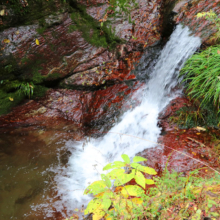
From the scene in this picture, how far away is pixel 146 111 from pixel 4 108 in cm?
379

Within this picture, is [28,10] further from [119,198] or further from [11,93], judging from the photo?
[119,198]

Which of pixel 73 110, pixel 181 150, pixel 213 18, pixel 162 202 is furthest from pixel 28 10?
pixel 162 202

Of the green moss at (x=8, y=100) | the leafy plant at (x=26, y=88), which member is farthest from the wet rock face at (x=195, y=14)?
the green moss at (x=8, y=100)

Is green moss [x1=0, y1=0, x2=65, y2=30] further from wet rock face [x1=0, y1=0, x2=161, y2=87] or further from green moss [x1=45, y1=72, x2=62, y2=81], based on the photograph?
green moss [x1=45, y1=72, x2=62, y2=81]

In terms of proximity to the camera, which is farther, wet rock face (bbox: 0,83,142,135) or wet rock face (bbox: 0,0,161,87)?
wet rock face (bbox: 0,83,142,135)

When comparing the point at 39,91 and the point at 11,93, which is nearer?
the point at 11,93

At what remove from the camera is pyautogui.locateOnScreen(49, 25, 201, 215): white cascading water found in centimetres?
314

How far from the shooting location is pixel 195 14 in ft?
14.3

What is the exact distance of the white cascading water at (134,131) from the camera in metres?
3.14

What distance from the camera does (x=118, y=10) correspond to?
4.74m

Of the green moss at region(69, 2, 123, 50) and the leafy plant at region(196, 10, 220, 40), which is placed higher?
the leafy plant at region(196, 10, 220, 40)

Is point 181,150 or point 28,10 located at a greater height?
point 28,10

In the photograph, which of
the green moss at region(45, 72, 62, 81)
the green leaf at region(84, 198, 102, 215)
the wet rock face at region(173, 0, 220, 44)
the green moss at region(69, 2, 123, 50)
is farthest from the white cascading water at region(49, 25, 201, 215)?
the green moss at region(45, 72, 62, 81)

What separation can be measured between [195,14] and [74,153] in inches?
191
